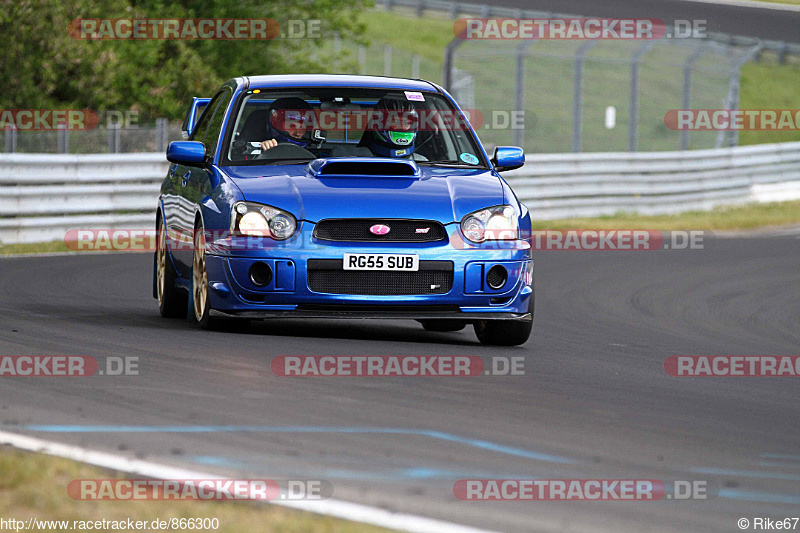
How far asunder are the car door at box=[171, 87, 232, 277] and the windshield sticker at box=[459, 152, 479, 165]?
157 centimetres

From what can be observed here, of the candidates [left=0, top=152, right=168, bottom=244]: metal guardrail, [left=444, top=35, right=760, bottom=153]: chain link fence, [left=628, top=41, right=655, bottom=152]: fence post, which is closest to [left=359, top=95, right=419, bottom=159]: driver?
[left=0, top=152, right=168, bottom=244]: metal guardrail

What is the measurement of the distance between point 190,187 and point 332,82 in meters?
1.15

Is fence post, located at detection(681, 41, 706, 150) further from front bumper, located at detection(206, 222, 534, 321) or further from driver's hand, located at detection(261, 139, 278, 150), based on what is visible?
front bumper, located at detection(206, 222, 534, 321)

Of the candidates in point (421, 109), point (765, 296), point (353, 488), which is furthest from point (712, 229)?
point (353, 488)

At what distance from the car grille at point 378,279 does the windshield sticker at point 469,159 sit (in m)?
1.26

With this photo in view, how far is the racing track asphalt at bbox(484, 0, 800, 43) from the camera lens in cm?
3934

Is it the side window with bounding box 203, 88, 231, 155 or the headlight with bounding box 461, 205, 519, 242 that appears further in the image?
the side window with bounding box 203, 88, 231, 155

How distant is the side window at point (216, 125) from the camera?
10000mm

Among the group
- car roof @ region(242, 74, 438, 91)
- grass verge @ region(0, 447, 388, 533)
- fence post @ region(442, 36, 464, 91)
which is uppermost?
fence post @ region(442, 36, 464, 91)

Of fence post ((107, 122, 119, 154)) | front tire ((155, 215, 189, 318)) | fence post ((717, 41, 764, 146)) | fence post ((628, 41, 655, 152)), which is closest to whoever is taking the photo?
front tire ((155, 215, 189, 318))

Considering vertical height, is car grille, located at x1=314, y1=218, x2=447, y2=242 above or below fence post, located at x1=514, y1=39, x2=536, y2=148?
below

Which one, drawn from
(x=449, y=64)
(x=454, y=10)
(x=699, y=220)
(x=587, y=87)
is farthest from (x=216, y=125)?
(x=454, y=10)

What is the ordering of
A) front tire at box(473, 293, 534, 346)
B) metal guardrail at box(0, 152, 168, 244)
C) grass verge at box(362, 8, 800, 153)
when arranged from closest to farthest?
front tire at box(473, 293, 534, 346) < metal guardrail at box(0, 152, 168, 244) < grass verge at box(362, 8, 800, 153)

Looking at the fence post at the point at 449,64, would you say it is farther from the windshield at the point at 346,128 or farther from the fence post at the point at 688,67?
the windshield at the point at 346,128
